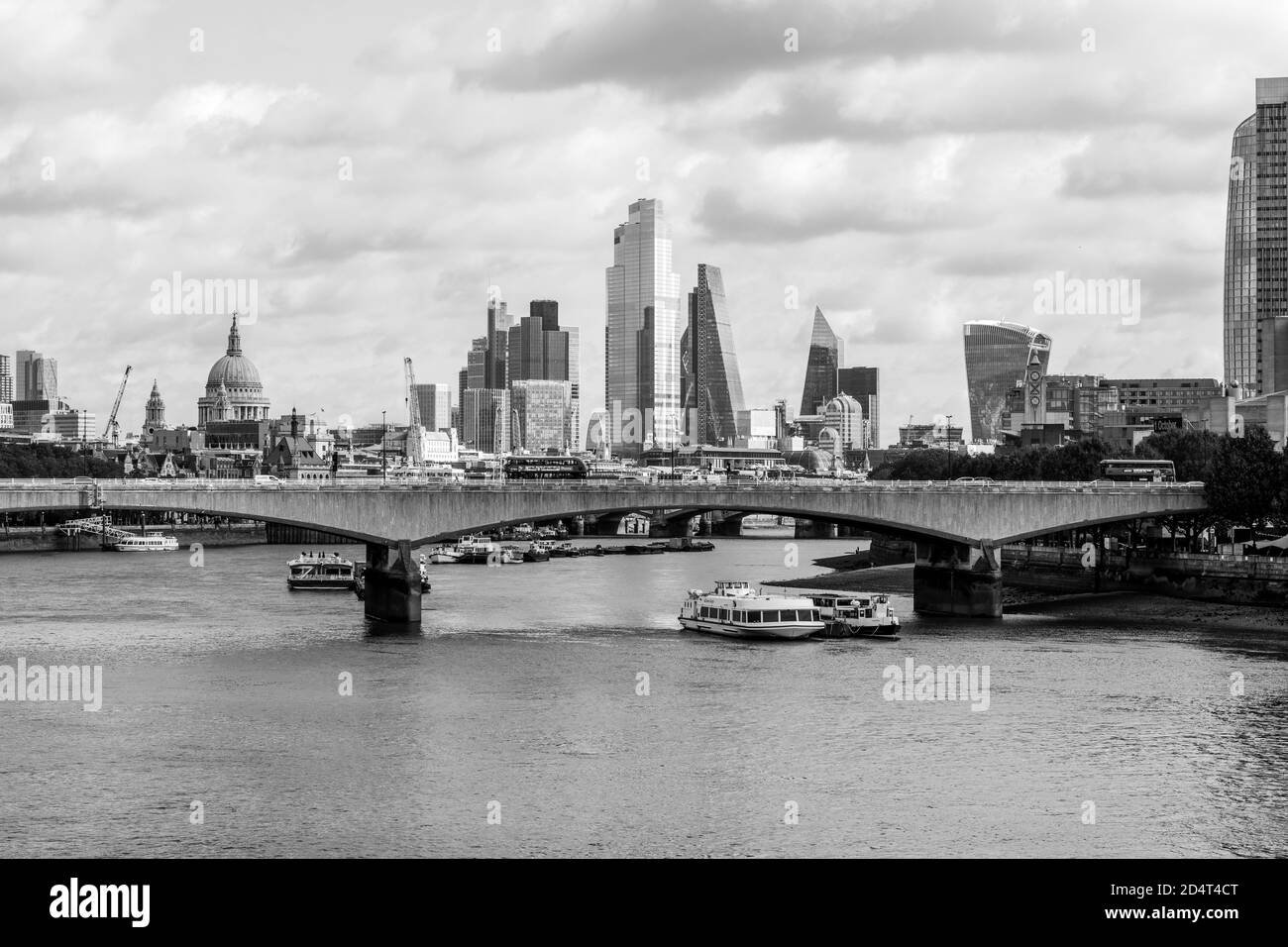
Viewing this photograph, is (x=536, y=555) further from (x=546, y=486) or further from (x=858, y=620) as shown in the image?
(x=858, y=620)

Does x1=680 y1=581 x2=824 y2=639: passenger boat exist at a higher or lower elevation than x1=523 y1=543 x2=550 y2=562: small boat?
higher

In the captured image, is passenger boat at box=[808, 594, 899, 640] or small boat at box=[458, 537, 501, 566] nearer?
passenger boat at box=[808, 594, 899, 640]

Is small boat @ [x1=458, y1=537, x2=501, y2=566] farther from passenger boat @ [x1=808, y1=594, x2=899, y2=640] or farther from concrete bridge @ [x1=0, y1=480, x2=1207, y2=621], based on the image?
passenger boat @ [x1=808, y1=594, x2=899, y2=640]

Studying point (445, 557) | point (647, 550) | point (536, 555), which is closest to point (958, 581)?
point (536, 555)

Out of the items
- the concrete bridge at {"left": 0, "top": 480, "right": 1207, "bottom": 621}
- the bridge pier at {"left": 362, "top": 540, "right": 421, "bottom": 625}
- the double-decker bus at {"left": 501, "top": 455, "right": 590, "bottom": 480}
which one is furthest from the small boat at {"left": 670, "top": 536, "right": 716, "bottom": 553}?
the bridge pier at {"left": 362, "top": 540, "right": 421, "bottom": 625}

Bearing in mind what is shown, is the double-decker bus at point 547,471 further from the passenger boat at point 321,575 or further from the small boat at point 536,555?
the small boat at point 536,555

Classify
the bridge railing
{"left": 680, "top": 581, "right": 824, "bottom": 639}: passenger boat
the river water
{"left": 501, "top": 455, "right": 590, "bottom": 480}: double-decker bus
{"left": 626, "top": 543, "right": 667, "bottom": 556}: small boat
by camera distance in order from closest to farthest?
1. the river water
2. the bridge railing
3. {"left": 680, "top": 581, "right": 824, "bottom": 639}: passenger boat
4. {"left": 501, "top": 455, "right": 590, "bottom": 480}: double-decker bus
5. {"left": 626, "top": 543, "right": 667, "bottom": 556}: small boat

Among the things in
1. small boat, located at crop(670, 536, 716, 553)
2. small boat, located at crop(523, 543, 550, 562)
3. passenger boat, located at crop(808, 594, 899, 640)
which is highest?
passenger boat, located at crop(808, 594, 899, 640)
